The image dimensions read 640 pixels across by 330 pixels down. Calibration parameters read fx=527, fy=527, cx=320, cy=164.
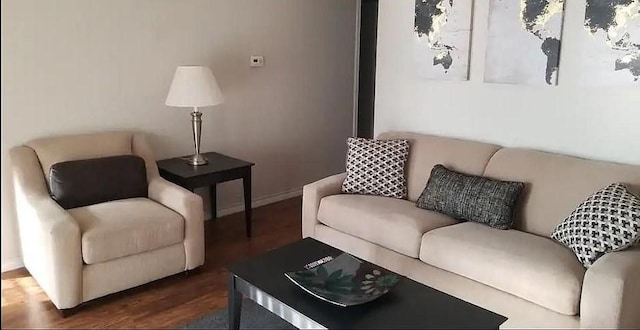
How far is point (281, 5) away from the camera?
14.1ft

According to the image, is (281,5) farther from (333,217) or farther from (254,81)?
(333,217)

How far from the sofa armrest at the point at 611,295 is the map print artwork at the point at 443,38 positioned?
5.27 ft

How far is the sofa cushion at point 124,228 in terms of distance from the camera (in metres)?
2.64

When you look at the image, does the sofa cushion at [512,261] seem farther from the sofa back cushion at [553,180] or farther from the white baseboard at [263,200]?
the white baseboard at [263,200]

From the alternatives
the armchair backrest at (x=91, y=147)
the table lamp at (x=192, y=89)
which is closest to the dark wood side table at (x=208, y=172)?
the armchair backrest at (x=91, y=147)

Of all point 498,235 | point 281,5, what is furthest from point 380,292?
point 281,5

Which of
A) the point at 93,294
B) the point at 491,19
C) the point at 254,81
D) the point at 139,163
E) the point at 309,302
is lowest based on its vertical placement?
the point at 93,294

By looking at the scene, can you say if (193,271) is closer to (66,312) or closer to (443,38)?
(66,312)

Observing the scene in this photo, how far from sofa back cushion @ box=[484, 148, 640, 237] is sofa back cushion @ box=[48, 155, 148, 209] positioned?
2.12m

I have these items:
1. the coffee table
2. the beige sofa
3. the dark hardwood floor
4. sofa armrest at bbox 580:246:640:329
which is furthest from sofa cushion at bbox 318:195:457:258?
sofa armrest at bbox 580:246:640:329

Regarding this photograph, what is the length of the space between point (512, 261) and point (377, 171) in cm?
114

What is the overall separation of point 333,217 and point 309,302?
1133 mm

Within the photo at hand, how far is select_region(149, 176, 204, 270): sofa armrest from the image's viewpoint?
2.98 m

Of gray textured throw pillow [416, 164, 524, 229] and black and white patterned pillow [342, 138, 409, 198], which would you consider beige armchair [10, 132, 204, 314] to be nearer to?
black and white patterned pillow [342, 138, 409, 198]
